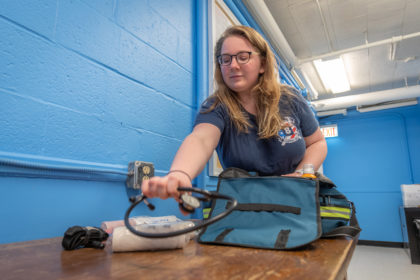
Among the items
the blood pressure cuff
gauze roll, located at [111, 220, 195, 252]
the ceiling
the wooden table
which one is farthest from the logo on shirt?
the ceiling

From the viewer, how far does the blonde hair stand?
35.8 inches

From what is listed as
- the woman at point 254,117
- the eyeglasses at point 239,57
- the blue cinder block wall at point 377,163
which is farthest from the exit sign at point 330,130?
the eyeglasses at point 239,57

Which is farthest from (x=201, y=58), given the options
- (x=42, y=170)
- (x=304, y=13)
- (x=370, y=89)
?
(x=370, y=89)

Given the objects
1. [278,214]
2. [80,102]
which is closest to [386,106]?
[278,214]

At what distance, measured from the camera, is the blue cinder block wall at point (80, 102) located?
0.72 m

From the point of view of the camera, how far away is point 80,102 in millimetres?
876

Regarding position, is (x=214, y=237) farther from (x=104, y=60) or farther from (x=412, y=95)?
(x=412, y=95)

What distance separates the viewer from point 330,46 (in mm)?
3117

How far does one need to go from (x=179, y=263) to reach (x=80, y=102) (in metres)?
0.64

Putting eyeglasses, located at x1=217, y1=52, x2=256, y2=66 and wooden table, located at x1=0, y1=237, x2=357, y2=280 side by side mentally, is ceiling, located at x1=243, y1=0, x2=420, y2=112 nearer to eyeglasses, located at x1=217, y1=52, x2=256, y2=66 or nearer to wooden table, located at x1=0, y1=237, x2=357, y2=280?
eyeglasses, located at x1=217, y1=52, x2=256, y2=66

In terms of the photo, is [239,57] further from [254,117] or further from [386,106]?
[386,106]

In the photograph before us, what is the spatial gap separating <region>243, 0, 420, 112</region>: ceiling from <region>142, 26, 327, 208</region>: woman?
56.7 inches

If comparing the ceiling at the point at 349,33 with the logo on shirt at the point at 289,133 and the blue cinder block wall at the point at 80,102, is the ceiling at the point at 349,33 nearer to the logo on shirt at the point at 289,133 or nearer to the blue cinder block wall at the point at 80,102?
the blue cinder block wall at the point at 80,102

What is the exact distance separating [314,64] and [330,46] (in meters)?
0.42
